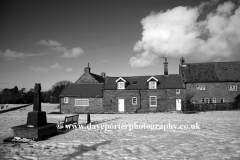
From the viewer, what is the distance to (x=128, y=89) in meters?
31.9

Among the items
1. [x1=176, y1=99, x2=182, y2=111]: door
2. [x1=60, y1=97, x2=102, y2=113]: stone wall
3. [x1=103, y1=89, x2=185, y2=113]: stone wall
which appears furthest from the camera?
[x1=60, y1=97, x2=102, y2=113]: stone wall

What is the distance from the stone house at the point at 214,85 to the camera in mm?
31344

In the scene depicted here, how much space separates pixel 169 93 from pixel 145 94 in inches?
174

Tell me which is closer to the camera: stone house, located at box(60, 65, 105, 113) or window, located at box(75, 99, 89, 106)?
stone house, located at box(60, 65, 105, 113)

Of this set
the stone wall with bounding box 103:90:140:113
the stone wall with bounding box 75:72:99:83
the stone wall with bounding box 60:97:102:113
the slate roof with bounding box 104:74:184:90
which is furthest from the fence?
the stone wall with bounding box 75:72:99:83

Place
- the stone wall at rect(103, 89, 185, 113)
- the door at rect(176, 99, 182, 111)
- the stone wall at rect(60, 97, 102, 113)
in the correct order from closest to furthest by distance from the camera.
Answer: the door at rect(176, 99, 182, 111) < the stone wall at rect(103, 89, 185, 113) < the stone wall at rect(60, 97, 102, 113)

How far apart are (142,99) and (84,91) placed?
38.4 ft

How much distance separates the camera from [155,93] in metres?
31.2

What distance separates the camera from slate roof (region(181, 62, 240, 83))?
32188 mm

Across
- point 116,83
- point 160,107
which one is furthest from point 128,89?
point 160,107

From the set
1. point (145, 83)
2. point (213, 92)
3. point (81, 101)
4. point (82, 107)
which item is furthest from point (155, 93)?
point (81, 101)

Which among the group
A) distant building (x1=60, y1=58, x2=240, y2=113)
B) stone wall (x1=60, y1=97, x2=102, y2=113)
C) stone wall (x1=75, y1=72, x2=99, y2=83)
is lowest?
stone wall (x1=60, y1=97, x2=102, y2=113)

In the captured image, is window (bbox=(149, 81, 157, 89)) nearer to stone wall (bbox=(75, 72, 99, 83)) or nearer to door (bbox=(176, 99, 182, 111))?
door (bbox=(176, 99, 182, 111))

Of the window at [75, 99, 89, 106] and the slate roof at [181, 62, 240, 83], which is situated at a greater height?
the slate roof at [181, 62, 240, 83]
